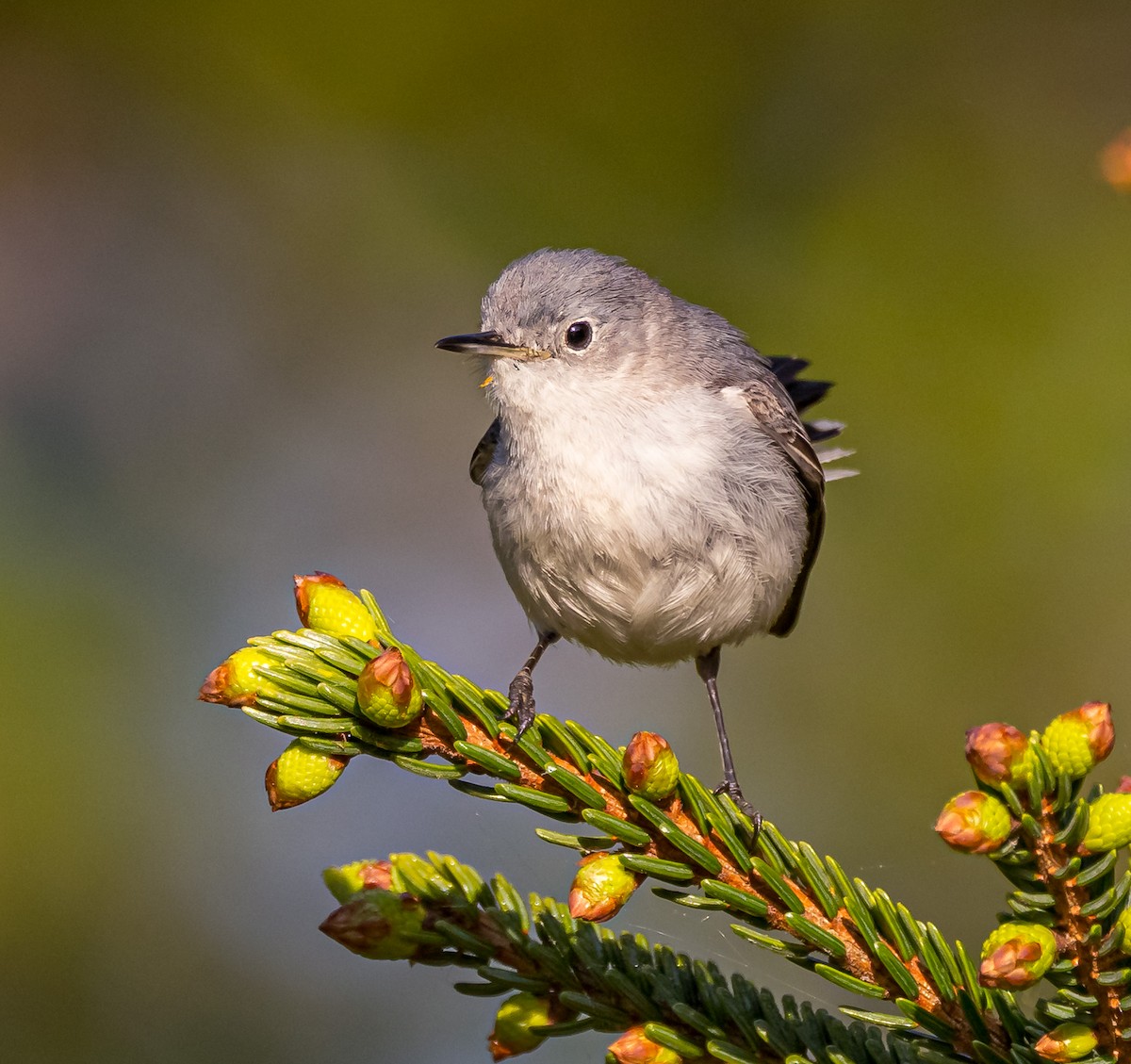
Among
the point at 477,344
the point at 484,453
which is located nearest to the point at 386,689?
the point at 477,344

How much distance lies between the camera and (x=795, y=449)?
8.79ft

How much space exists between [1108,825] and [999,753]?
15cm

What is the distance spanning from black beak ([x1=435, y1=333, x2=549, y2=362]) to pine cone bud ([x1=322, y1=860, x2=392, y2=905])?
1191 millimetres

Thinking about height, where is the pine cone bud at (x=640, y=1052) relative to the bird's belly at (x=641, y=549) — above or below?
below

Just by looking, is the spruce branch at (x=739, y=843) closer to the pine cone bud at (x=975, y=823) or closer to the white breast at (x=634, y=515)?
the pine cone bud at (x=975, y=823)

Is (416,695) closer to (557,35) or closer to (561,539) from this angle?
(561,539)

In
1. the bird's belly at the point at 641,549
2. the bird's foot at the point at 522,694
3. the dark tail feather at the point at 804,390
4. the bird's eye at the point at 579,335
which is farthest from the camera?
the dark tail feather at the point at 804,390

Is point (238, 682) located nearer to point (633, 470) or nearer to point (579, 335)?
point (633, 470)

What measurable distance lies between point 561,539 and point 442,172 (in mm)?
1091

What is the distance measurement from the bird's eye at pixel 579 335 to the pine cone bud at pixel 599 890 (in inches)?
56.3

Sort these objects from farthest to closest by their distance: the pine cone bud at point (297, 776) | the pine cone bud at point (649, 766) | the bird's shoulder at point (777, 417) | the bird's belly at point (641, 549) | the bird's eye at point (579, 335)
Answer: the bird's shoulder at point (777, 417) → the bird's eye at point (579, 335) → the bird's belly at point (641, 549) → the pine cone bud at point (649, 766) → the pine cone bud at point (297, 776)

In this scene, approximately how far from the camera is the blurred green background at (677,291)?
2494mm

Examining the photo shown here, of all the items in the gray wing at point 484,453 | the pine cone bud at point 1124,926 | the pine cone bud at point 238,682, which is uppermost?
the gray wing at point 484,453

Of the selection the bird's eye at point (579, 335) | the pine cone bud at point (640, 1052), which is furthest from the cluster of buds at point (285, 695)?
the bird's eye at point (579, 335)
